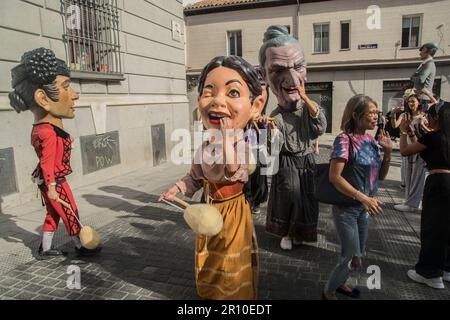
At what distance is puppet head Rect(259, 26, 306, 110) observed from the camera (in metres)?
3.66

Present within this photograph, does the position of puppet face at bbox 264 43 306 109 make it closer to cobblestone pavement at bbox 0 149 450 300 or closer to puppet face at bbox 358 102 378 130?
puppet face at bbox 358 102 378 130

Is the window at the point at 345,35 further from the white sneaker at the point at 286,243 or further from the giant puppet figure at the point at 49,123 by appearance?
the giant puppet figure at the point at 49,123

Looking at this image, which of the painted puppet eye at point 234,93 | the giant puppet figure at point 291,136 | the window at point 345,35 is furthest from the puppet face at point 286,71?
the window at point 345,35

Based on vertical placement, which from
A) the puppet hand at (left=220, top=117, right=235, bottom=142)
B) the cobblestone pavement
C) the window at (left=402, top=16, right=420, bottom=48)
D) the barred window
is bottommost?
the cobblestone pavement

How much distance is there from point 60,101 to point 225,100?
2063 millimetres

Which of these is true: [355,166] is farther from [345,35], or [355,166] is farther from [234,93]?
[345,35]

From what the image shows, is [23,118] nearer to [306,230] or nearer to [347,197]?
[306,230]

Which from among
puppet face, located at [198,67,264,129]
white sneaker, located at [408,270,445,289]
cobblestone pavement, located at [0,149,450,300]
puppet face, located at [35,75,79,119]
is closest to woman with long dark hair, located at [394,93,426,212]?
cobblestone pavement, located at [0,149,450,300]

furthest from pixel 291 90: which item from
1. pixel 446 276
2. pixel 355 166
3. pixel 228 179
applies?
pixel 446 276

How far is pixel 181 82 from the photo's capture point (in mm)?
10906

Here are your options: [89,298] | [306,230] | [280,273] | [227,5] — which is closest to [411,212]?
[306,230]

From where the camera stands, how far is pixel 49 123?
3.56m

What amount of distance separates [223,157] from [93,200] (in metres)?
4.35

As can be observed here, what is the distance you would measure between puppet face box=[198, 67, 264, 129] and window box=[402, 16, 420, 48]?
16464 mm
